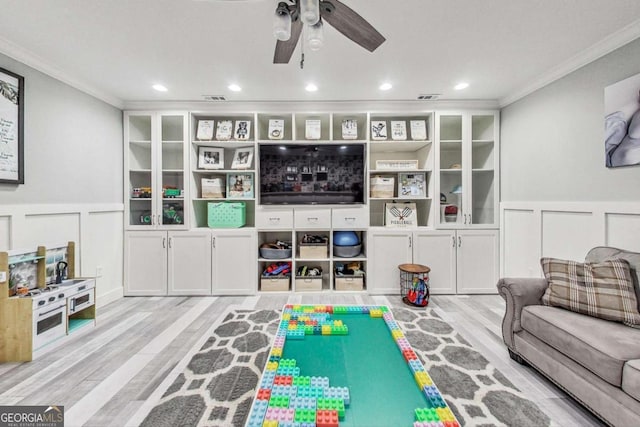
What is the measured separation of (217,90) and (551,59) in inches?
129

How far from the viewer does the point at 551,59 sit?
7.64 ft

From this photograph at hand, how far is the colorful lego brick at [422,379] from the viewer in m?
1.12

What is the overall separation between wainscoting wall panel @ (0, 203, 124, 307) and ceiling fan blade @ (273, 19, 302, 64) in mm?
2490

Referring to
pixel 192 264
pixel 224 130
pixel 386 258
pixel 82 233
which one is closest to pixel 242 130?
pixel 224 130

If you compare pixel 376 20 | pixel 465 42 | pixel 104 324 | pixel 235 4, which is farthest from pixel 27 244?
pixel 465 42

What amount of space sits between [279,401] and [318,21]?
1.75 metres

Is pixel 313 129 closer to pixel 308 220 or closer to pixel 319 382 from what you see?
pixel 308 220

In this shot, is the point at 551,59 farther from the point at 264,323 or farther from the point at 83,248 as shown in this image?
the point at 83,248

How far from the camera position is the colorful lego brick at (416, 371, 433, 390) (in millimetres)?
1118

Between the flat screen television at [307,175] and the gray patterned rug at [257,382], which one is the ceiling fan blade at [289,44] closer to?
the flat screen television at [307,175]

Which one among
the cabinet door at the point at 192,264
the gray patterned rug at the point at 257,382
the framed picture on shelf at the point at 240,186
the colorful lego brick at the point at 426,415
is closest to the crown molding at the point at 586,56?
the gray patterned rug at the point at 257,382

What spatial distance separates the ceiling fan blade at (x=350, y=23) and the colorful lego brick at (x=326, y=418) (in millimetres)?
1737

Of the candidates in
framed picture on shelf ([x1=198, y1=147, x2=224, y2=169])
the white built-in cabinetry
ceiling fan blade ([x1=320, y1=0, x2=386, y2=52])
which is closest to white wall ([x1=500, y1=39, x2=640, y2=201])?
the white built-in cabinetry

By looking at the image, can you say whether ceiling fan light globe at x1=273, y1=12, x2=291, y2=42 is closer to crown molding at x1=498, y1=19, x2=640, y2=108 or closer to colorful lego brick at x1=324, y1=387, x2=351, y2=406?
colorful lego brick at x1=324, y1=387, x2=351, y2=406
